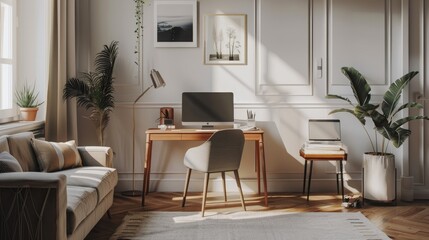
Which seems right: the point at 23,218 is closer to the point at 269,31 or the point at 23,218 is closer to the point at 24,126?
the point at 24,126

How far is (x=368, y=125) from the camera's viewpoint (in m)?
5.22

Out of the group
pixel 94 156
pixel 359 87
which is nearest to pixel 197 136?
pixel 94 156

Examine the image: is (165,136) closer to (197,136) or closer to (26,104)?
(197,136)

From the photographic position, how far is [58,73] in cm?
462

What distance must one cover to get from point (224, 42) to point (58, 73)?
5.44 feet

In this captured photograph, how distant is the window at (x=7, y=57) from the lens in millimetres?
4332

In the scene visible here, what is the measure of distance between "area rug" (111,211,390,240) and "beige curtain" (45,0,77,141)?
3.51 ft

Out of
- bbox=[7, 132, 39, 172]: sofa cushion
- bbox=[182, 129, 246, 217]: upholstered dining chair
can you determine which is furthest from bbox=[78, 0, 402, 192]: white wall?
bbox=[7, 132, 39, 172]: sofa cushion

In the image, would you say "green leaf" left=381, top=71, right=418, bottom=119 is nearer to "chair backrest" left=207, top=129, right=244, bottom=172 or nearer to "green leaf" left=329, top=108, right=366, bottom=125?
"green leaf" left=329, top=108, right=366, bottom=125

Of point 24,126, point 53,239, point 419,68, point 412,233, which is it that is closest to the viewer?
point 53,239

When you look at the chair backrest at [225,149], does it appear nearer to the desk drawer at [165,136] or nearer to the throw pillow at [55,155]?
the desk drawer at [165,136]

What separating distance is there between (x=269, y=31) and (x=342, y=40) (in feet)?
2.44

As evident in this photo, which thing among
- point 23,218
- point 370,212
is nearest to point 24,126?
point 23,218

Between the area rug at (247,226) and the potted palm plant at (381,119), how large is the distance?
1.72 feet
